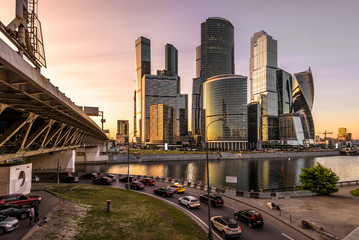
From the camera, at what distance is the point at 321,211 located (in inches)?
1001

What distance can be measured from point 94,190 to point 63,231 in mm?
18067

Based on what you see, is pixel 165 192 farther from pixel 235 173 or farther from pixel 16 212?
pixel 235 173

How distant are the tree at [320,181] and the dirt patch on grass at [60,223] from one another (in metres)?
33.2

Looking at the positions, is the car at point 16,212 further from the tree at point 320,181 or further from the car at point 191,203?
the tree at point 320,181

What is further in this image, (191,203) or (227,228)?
(191,203)

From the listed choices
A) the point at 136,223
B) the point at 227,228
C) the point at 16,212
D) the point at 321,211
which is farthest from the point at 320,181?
the point at 16,212

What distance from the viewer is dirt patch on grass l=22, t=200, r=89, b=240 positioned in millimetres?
14158

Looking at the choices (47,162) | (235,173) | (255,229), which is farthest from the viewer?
(235,173)

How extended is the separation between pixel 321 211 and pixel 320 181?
10.4 metres

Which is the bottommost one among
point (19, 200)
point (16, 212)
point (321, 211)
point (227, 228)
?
point (321, 211)

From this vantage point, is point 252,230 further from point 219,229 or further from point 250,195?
point 250,195

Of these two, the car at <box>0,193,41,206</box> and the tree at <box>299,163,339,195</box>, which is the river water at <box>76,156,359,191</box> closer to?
the tree at <box>299,163,339,195</box>

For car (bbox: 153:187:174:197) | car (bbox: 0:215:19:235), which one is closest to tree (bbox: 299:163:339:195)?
car (bbox: 153:187:174:197)

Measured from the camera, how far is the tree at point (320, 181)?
110ft
